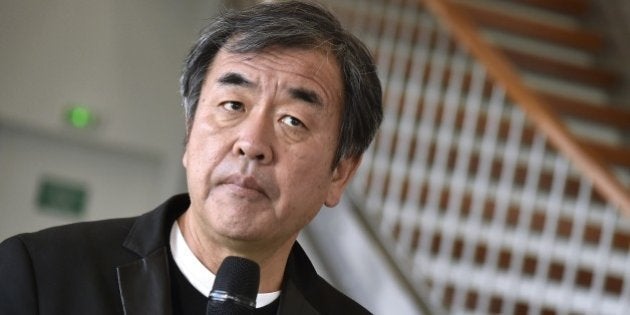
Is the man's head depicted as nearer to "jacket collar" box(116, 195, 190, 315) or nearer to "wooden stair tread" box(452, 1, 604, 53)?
"jacket collar" box(116, 195, 190, 315)

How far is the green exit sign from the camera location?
788 cm

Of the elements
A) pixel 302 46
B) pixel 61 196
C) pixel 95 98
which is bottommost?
pixel 61 196

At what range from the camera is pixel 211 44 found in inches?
77.6

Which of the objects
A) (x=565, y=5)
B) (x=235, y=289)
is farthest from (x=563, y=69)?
(x=235, y=289)

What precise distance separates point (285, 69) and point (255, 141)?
0.16 m

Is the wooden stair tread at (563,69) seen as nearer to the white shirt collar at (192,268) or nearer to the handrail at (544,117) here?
the handrail at (544,117)

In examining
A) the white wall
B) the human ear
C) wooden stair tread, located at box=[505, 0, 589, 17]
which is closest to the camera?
the human ear

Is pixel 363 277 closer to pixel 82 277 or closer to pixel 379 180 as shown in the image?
pixel 379 180

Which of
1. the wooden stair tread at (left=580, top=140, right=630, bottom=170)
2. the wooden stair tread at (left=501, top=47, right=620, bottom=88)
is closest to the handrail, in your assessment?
the wooden stair tread at (left=580, top=140, right=630, bottom=170)

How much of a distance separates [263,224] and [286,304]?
0.20 metres

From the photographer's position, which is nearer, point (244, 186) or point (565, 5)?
point (244, 186)

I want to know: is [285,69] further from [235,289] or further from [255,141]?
[235,289]

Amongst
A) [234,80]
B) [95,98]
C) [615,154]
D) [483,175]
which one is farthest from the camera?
[95,98]

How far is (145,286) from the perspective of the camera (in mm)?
1814
